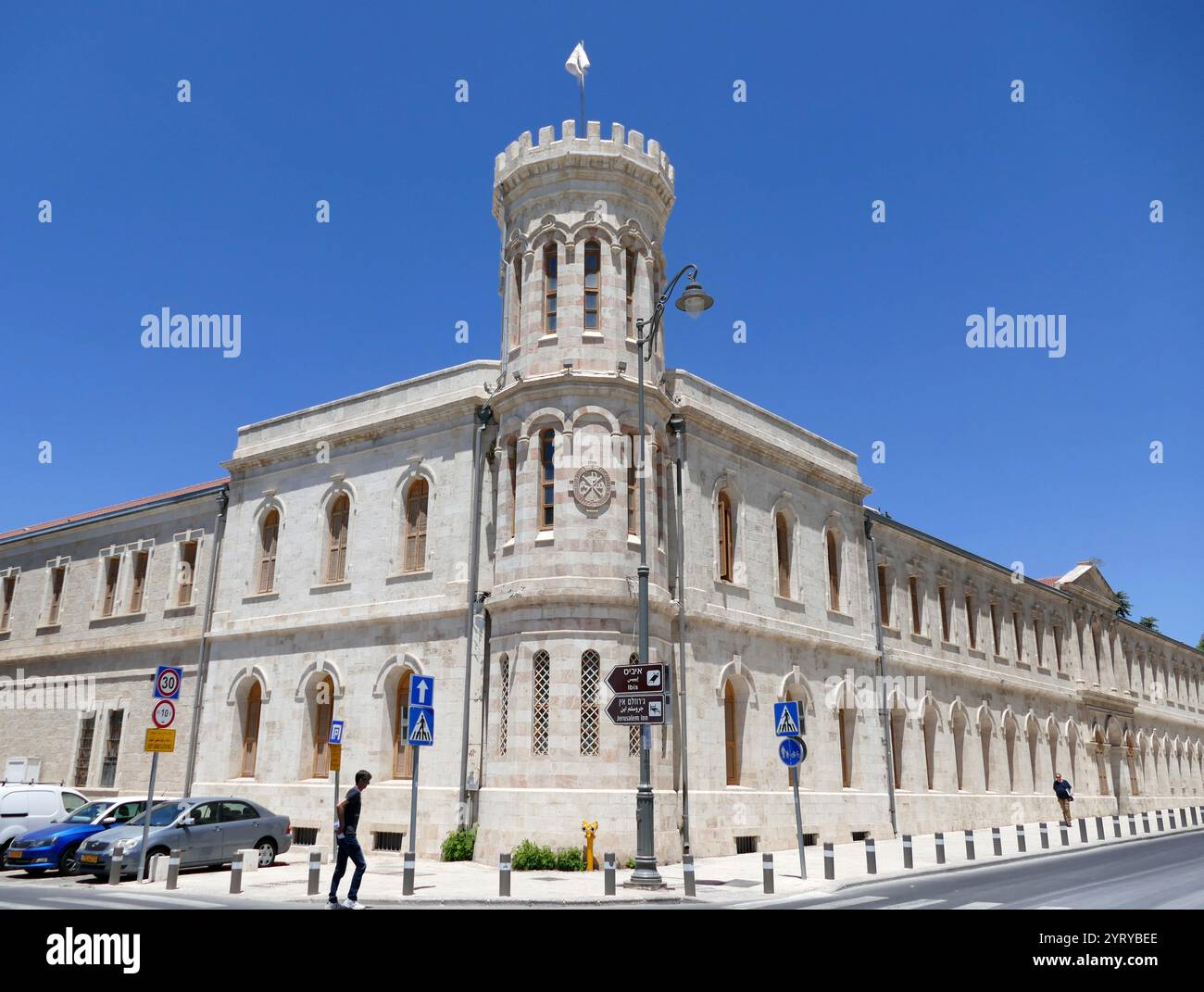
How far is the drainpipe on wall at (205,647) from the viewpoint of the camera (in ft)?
85.3

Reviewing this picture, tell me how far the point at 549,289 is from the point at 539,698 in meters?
9.82

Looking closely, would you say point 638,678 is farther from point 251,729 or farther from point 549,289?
point 251,729

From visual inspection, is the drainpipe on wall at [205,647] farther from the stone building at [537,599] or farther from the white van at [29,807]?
the white van at [29,807]

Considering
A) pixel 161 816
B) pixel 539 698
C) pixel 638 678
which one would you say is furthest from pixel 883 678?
pixel 161 816

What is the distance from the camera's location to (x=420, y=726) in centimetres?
1486

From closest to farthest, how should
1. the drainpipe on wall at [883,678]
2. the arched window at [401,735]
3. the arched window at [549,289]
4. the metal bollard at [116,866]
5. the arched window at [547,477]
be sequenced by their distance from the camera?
the metal bollard at [116,866]
the arched window at [547,477]
the arched window at [401,735]
the arched window at [549,289]
the drainpipe on wall at [883,678]

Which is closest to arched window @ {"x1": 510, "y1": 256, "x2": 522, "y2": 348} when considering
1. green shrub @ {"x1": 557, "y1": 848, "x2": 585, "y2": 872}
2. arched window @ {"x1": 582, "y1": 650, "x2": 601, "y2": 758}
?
arched window @ {"x1": 582, "y1": 650, "x2": 601, "y2": 758}

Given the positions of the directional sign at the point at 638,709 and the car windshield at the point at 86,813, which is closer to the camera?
the directional sign at the point at 638,709

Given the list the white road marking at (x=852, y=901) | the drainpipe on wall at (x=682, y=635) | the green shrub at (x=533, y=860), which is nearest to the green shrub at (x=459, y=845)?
the green shrub at (x=533, y=860)

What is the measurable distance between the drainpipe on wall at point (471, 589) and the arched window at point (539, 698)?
7.84ft

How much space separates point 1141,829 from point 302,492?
30400 mm

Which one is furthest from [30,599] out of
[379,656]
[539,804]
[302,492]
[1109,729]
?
[1109,729]

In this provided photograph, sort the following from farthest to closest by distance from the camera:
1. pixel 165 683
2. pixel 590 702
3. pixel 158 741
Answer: pixel 590 702 → pixel 165 683 → pixel 158 741

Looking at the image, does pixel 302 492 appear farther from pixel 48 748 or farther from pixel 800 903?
pixel 800 903
